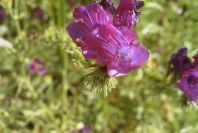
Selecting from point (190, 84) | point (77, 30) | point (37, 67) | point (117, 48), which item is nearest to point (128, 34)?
point (117, 48)

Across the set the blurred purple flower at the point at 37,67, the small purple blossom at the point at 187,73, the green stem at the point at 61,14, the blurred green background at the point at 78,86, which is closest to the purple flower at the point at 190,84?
the small purple blossom at the point at 187,73

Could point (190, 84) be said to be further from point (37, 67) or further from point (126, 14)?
point (37, 67)

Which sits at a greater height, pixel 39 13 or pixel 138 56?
pixel 138 56

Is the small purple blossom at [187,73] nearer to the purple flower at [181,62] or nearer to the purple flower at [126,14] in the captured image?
the purple flower at [181,62]

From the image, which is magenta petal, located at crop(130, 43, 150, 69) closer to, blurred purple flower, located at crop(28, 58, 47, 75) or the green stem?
the green stem

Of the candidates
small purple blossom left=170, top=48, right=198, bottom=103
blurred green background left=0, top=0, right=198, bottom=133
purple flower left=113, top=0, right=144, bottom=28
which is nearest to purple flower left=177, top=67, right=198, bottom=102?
small purple blossom left=170, top=48, right=198, bottom=103

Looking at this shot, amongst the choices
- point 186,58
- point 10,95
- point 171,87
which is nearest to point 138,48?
point 186,58

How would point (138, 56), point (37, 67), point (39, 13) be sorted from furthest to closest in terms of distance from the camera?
point (39, 13)
point (37, 67)
point (138, 56)
